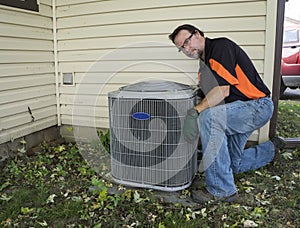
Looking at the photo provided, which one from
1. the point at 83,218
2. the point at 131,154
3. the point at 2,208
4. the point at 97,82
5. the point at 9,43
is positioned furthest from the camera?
the point at 97,82

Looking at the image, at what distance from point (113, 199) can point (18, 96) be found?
1.60 metres

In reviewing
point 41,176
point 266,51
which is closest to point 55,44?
point 41,176

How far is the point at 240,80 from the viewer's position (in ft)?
6.84

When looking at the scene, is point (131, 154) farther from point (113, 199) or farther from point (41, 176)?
point (41, 176)

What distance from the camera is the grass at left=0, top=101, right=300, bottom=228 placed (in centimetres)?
186

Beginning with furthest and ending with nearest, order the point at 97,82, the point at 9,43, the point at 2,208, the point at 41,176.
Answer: the point at 97,82
the point at 9,43
the point at 41,176
the point at 2,208

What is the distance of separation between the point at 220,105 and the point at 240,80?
25 centimetres

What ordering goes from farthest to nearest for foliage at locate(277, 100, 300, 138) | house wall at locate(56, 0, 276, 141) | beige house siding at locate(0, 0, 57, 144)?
foliage at locate(277, 100, 300, 138), beige house siding at locate(0, 0, 57, 144), house wall at locate(56, 0, 276, 141)

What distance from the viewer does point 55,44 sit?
3365 mm

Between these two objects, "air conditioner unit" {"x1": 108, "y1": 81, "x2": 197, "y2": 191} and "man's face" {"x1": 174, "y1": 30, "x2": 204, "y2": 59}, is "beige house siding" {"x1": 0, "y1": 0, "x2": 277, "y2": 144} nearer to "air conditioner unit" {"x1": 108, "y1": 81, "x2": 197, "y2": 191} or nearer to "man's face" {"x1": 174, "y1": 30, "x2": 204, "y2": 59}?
"man's face" {"x1": 174, "y1": 30, "x2": 204, "y2": 59}

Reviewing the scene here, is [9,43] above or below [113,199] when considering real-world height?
above

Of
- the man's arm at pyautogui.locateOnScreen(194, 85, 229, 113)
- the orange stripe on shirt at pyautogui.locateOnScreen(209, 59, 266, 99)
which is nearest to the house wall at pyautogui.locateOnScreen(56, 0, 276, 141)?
the orange stripe on shirt at pyautogui.locateOnScreen(209, 59, 266, 99)

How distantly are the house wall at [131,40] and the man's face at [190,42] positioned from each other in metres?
0.70

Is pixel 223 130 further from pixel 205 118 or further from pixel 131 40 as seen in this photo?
pixel 131 40
